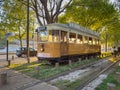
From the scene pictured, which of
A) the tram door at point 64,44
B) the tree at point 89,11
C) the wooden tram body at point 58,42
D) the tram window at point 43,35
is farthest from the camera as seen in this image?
the tree at point 89,11

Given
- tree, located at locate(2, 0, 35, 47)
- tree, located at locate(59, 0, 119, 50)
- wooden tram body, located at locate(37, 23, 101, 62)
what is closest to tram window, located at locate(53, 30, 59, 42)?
wooden tram body, located at locate(37, 23, 101, 62)

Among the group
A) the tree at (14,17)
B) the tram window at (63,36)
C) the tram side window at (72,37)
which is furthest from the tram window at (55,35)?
the tree at (14,17)

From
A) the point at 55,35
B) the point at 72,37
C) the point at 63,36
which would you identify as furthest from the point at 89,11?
the point at 55,35

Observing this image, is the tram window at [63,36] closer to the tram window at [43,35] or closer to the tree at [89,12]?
the tram window at [43,35]

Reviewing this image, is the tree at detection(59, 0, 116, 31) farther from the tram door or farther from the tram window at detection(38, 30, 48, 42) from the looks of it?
the tram window at detection(38, 30, 48, 42)

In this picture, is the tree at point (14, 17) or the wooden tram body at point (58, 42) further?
the tree at point (14, 17)

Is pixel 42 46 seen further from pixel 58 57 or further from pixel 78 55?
pixel 78 55

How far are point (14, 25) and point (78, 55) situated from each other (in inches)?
673

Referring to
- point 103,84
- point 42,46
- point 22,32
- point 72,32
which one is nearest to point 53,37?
point 42,46

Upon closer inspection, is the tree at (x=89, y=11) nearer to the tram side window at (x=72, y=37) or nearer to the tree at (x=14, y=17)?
the tram side window at (x=72, y=37)

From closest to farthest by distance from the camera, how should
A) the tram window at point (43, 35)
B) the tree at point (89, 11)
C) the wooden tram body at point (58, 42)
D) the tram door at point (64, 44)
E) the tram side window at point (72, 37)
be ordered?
the wooden tram body at point (58, 42) < the tram window at point (43, 35) < the tram door at point (64, 44) < the tram side window at point (72, 37) < the tree at point (89, 11)

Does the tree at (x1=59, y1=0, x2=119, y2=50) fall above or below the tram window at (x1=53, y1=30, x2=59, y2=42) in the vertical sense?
above

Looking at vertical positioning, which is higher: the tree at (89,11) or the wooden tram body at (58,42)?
the tree at (89,11)

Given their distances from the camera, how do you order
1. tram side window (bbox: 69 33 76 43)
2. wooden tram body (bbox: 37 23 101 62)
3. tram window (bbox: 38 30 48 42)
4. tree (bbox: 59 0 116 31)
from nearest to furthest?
wooden tram body (bbox: 37 23 101 62) < tram window (bbox: 38 30 48 42) < tram side window (bbox: 69 33 76 43) < tree (bbox: 59 0 116 31)
